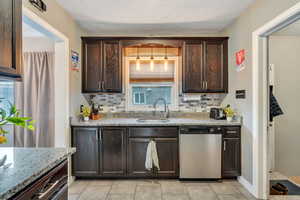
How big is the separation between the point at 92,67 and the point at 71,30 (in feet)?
2.27

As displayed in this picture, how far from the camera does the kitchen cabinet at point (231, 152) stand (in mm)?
3150

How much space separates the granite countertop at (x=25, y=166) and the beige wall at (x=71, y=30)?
60.4 inches

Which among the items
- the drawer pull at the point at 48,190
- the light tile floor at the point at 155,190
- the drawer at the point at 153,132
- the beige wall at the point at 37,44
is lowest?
the light tile floor at the point at 155,190

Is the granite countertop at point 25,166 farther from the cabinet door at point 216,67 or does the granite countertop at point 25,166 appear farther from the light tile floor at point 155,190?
the cabinet door at point 216,67

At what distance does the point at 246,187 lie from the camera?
2.93 meters

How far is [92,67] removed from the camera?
142 inches

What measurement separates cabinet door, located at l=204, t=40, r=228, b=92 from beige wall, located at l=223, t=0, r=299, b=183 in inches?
6.3

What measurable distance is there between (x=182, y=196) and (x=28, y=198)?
2132 mm

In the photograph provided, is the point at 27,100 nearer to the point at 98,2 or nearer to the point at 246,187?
the point at 98,2

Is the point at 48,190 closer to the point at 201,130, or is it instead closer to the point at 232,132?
the point at 201,130

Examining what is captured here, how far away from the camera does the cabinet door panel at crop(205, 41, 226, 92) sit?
3.60 metres

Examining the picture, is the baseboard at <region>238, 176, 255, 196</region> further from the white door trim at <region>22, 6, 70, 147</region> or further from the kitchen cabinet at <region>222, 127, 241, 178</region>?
the white door trim at <region>22, 6, 70, 147</region>

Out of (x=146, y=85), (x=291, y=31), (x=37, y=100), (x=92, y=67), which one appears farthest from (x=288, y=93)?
(x=37, y=100)

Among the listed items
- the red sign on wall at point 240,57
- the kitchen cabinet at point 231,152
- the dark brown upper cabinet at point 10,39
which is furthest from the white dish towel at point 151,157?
the dark brown upper cabinet at point 10,39
